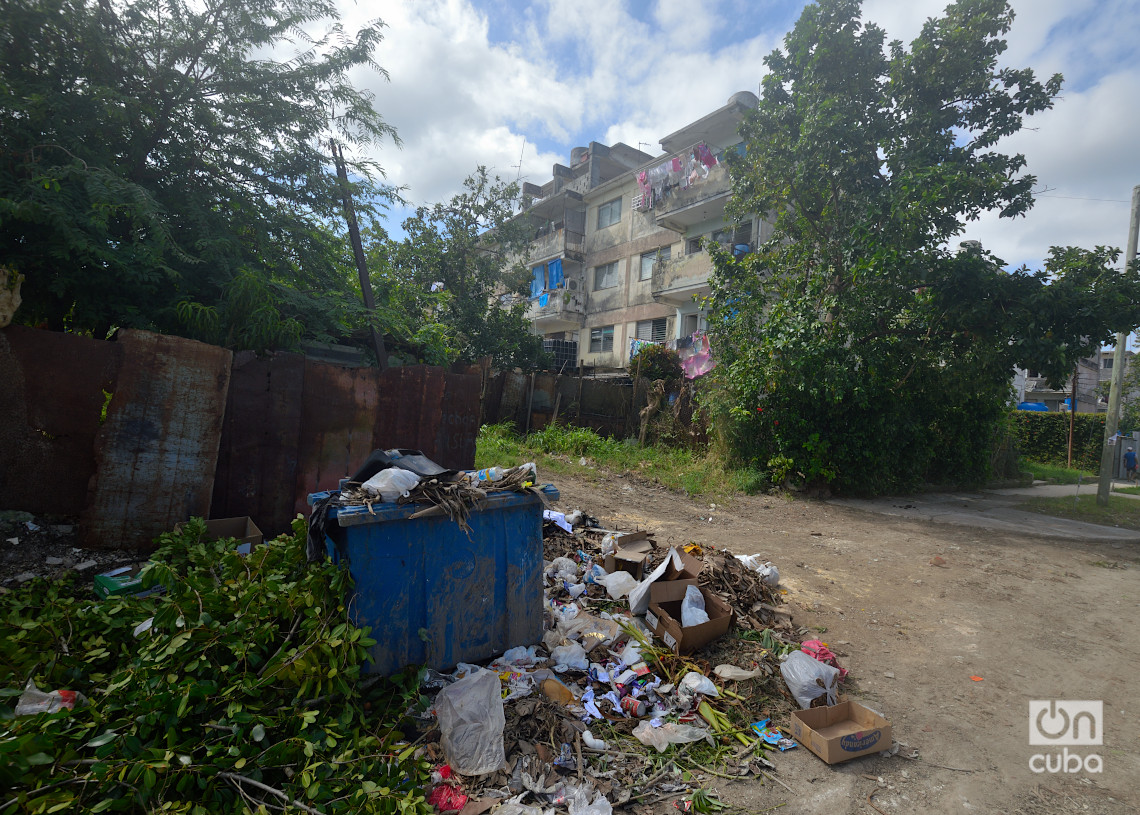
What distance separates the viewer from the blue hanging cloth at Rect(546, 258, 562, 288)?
23.9 meters

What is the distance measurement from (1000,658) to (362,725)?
4.04 meters

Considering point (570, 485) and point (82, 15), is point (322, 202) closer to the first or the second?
point (82, 15)

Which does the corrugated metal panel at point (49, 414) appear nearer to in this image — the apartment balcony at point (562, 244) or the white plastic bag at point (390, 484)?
the white plastic bag at point (390, 484)

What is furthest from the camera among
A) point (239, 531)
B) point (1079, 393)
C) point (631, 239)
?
point (1079, 393)

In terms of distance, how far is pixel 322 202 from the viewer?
656 cm

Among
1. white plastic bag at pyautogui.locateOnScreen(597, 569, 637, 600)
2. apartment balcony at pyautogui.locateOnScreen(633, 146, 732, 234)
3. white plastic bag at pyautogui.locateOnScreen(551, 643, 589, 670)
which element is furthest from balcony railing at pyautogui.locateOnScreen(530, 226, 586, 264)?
white plastic bag at pyautogui.locateOnScreen(551, 643, 589, 670)

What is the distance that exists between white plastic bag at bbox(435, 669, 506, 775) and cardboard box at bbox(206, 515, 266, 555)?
1.88 meters

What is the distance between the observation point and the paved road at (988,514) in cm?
732

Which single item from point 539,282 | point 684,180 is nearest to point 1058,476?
point 684,180

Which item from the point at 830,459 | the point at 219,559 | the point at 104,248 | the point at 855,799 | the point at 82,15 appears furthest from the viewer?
the point at 830,459

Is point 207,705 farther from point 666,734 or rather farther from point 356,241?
point 356,241

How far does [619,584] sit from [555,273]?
853 inches

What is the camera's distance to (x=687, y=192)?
56.3ft

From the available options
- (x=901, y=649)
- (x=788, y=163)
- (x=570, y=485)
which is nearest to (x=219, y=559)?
(x=901, y=649)
